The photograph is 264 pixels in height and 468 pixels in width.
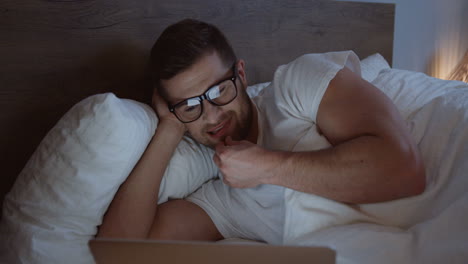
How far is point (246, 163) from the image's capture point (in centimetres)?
89

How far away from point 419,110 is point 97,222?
98 cm

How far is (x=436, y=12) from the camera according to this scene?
2219 millimetres

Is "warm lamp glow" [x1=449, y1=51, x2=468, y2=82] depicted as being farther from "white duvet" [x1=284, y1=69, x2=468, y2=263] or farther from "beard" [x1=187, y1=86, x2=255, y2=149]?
"beard" [x1=187, y1=86, x2=255, y2=149]

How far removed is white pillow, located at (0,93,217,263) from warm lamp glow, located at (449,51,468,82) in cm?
224

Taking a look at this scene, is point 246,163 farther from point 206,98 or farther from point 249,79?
point 249,79

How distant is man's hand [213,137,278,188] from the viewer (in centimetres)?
88

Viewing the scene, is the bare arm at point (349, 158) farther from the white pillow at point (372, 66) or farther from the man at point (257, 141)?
the white pillow at point (372, 66)

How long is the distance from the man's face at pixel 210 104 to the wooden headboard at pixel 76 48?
313mm

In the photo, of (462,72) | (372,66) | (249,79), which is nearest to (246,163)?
(249,79)

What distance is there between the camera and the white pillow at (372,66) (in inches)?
57.0

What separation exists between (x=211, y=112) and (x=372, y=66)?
87 cm

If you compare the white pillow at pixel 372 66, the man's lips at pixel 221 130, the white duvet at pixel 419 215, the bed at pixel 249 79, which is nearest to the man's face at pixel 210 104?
the man's lips at pixel 221 130

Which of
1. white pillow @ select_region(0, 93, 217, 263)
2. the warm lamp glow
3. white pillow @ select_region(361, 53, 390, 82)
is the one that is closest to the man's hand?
white pillow @ select_region(0, 93, 217, 263)

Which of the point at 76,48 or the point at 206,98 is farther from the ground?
the point at 76,48
